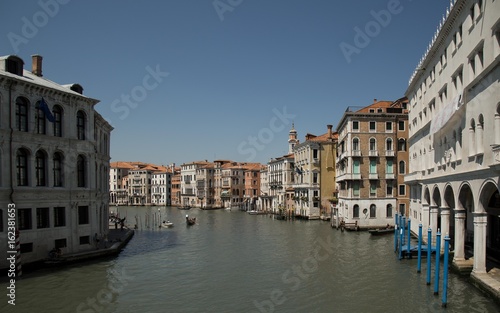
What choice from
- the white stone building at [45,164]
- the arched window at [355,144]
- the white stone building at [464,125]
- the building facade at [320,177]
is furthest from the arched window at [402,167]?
the white stone building at [45,164]

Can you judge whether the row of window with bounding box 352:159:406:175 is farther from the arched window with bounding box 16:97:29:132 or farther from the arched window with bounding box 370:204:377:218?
the arched window with bounding box 16:97:29:132

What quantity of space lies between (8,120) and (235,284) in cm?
1195

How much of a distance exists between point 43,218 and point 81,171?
132 inches

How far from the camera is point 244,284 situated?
1767 centimetres

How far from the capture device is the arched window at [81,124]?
21.6 metres

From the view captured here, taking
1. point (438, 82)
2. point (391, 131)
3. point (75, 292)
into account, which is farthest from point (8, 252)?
point (391, 131)

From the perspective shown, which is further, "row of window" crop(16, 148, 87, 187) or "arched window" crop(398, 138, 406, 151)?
"arched window" crop(398, 138, 406, 151)

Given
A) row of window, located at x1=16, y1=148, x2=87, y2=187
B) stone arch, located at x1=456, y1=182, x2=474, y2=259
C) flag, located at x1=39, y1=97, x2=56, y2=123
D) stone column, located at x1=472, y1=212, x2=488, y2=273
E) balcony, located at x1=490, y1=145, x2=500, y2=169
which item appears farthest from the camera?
flag, located at x1=39, y1=97, x2=56, y2=123

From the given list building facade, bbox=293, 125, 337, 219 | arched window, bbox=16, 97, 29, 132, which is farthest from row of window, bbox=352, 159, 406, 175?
arched window, bbox=16, 97, 29, 132

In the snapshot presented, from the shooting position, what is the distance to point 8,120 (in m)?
17.9

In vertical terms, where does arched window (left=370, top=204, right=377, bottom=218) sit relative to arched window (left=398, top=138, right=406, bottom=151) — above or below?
below

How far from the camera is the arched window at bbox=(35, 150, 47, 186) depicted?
19344 millimetres

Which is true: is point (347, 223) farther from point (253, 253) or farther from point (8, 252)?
point (8, 252)

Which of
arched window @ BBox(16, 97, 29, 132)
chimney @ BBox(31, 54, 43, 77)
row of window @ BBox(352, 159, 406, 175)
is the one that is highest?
chimney @ BBox(31, 54, 43, 77)
